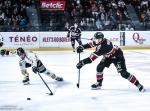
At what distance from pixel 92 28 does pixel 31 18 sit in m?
2.69

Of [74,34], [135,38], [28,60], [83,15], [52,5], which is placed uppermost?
[52,5]

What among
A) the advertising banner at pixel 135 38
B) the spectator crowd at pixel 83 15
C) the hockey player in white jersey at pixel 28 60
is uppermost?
the spectator crowd at pixel 83 15

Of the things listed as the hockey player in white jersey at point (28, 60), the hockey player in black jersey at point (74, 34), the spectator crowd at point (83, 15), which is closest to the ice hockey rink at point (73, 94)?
the hockey player in white jersey at point (28, 60)

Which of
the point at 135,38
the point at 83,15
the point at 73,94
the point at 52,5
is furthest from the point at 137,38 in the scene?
the point at 73,94

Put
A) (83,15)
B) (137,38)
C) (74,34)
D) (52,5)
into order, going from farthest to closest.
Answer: (52,5) → (83,15) → (137,38) → (74,34)

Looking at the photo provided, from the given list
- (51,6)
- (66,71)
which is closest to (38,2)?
(51,6)

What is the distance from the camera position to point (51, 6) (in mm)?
19469

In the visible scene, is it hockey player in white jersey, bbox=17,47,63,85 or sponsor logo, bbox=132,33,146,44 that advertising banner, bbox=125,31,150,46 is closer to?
sponsor logo, bbox=132,33,146,44

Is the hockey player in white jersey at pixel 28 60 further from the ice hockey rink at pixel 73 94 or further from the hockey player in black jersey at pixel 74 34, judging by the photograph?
the hockey player in black jersey at pixel 74 34

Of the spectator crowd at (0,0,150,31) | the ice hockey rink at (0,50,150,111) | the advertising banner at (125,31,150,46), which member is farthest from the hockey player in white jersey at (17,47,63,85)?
the advertising banner at (125,31,150,46)

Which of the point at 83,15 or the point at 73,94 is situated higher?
the point at 83,15

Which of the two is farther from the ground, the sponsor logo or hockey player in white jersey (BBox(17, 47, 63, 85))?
hockey player in white jersey (BBox(17, 47, 63, 85))

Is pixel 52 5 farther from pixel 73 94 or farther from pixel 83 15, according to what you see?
pixel 73 94

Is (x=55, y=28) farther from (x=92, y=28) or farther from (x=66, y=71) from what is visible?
(x=66, y=71)
